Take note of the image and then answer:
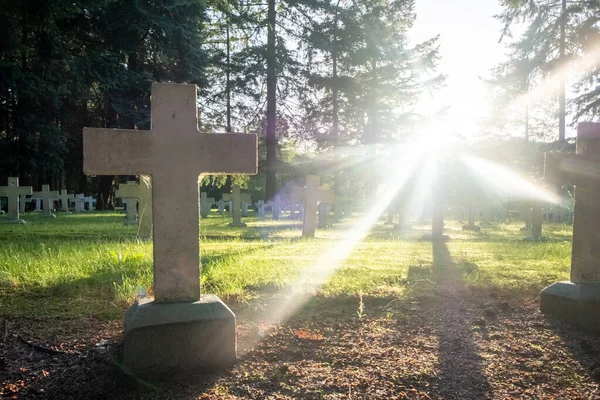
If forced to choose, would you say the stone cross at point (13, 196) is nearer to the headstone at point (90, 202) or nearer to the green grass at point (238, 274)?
the green grass at point (238, 274)

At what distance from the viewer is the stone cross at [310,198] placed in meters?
8.82

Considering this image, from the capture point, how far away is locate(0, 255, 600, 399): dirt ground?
1869 millimetres

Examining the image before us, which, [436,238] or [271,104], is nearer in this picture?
[436,238]

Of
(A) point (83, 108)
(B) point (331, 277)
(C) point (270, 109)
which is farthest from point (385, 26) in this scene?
(B) point (331, 277)

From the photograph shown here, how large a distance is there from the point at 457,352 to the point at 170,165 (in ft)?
6.26

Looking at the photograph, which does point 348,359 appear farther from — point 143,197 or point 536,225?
point 536,225

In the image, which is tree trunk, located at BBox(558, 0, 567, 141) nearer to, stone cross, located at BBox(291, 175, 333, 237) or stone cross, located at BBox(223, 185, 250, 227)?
stone cross, located at BBox(291, 175, 333, 237)

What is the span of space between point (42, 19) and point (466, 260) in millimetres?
7275

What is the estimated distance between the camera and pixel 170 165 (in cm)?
233

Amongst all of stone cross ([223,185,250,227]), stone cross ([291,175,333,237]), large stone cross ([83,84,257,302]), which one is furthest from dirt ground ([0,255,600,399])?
stone cross ([223,185,250,227])

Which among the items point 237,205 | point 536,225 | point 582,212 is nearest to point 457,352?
point 582,212

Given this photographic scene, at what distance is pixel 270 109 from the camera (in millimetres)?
18453

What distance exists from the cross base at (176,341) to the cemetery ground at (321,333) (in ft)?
0.30

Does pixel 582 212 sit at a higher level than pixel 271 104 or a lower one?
lower
